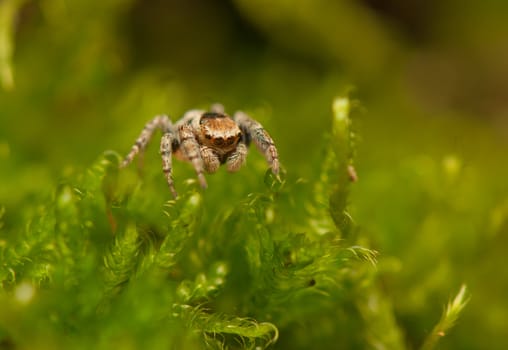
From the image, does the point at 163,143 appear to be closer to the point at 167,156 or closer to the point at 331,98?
the point at 167,156

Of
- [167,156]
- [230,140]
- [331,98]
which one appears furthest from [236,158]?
[331,98]

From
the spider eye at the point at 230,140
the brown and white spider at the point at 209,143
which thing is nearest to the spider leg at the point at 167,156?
the brown and white spider at the point at 209,143

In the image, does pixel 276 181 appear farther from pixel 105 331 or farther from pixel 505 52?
pixel 505 52

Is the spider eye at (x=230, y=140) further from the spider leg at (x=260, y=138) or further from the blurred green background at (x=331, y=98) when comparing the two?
the blurred green background at (x=331, y=98)

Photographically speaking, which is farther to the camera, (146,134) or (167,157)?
(146,134)

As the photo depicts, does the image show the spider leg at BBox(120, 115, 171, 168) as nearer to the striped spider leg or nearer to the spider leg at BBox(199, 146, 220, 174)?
the striped spider leg

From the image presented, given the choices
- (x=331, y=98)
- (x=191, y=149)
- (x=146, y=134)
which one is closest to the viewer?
(x=191, y=149)
